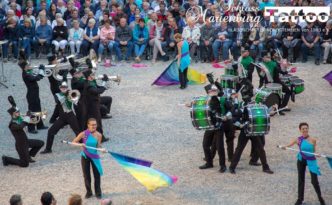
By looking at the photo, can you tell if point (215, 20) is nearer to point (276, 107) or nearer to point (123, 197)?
point (276, 107)

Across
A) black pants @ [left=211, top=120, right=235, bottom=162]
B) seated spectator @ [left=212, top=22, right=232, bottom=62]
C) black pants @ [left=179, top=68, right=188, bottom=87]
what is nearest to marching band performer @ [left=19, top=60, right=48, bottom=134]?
black pants @ [left=179, top=68, right=188, bottom=87]

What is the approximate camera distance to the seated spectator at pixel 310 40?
960 inches

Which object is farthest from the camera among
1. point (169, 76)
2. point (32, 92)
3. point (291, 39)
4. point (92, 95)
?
point (291, 39)

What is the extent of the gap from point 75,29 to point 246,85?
9.65 meters

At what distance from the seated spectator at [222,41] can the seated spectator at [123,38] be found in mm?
2695

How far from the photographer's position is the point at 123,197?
14.3 m

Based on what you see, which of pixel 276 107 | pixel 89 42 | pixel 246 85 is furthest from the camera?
pixel 89 42

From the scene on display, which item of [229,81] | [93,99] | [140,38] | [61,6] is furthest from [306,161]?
[61,6]

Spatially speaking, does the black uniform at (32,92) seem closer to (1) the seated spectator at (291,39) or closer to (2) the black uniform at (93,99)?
(2) the black uniform at (93,99)

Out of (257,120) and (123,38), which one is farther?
(123,38)

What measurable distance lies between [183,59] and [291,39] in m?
4.83

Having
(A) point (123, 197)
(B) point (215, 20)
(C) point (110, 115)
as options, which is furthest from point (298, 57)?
(A) point (123, 197)

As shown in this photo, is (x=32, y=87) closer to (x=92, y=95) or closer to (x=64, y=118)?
(x=64, y=118)

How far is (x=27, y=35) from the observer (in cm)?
2511
